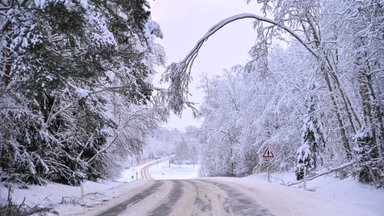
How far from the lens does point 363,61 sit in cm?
1209

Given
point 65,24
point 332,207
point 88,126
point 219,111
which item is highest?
point 219,111

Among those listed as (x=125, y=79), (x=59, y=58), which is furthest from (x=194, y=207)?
(x=59, y=58)

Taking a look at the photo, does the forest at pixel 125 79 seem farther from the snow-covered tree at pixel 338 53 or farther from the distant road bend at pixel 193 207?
the distant road bend at pixel 193 207

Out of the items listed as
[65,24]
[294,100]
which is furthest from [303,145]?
[65,24]

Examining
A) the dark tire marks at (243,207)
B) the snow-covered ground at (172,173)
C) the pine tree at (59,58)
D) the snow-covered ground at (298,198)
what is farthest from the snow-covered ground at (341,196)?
the snow-covered ground at (172,173)

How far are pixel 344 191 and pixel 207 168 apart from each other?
31.1m

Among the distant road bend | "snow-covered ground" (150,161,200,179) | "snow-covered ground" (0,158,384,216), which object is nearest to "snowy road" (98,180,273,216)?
the distant road bend

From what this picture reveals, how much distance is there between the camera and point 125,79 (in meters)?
12.0

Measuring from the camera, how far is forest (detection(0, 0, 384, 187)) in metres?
8.54

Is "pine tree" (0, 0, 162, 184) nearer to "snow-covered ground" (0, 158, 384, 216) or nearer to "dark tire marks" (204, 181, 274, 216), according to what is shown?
"snow-covered ground" (0, 158, 384, 216)

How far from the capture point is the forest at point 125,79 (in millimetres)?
8539

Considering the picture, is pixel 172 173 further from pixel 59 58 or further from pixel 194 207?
pixel 59 58

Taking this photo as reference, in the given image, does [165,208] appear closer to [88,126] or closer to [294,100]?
[88,126]

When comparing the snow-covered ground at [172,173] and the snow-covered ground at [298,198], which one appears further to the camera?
the snow-covered ground at [172,173]
